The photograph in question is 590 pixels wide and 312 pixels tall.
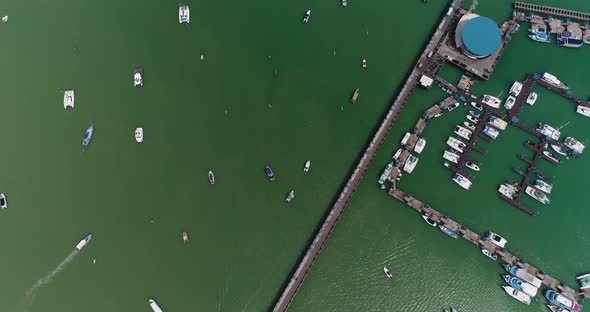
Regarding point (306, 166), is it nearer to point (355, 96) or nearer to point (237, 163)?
point (237, 163)

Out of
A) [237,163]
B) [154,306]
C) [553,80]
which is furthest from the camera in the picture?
[553,80]

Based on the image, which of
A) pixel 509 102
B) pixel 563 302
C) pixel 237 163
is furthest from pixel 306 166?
pixel 563 302

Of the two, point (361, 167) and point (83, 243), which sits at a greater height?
point (361, 167)

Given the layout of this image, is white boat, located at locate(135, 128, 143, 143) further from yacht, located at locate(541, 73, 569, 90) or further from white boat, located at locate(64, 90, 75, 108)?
yacht, located at locate(541, 73, 569, 90)

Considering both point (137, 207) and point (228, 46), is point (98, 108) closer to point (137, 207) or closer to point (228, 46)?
point (137, 207)

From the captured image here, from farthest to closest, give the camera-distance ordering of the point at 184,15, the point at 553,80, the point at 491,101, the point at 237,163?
the point at 184,15 < the point at 553,80 < the point at 491,101 < the point at 237,163

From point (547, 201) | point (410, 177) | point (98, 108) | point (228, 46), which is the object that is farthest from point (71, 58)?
point (547, 201)

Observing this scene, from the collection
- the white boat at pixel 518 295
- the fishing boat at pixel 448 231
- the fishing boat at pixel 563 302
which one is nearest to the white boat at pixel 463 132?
the fishing boat at pixel 448 231
